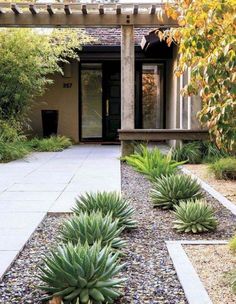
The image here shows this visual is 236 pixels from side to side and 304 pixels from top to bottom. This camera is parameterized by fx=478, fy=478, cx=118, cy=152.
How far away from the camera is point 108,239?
3488 mm

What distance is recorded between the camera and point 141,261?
11.3 feet

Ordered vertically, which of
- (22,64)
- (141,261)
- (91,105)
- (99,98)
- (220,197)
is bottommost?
(220,197)

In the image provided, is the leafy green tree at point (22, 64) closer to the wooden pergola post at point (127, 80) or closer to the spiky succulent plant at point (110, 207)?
the wooden pergola post at point (127, 80)

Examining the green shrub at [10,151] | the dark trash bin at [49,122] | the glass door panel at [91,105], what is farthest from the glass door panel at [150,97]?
the green shrub at [10,151]

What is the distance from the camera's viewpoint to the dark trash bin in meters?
15.2

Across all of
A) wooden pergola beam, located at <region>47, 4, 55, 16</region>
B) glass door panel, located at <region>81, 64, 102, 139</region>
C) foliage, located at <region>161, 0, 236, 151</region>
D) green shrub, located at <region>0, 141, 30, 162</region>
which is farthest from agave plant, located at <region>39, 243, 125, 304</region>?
glass door panel, located at <region>81, 64, 102, 139</region>

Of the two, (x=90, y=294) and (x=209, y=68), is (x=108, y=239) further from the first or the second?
(x=209, y=68)

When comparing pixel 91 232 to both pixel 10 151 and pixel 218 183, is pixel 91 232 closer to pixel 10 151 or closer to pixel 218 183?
pixel 218 183

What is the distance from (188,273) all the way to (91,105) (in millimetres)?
13363

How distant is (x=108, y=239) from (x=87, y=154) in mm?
8411

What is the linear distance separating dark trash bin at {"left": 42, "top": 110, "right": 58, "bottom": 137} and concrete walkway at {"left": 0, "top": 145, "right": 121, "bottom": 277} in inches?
150

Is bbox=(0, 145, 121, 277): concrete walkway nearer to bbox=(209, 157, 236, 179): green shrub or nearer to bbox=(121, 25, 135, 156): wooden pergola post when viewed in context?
bbox=(121, 25, 135, 156): wooden pergola post

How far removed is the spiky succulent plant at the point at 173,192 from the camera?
5293mm

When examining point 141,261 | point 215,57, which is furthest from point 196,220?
point 215,57
